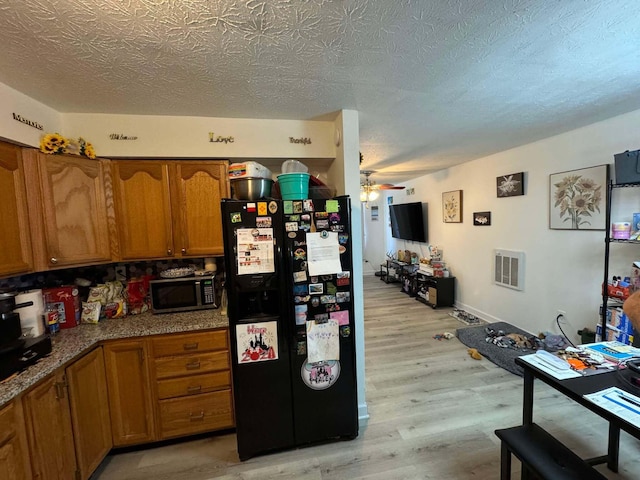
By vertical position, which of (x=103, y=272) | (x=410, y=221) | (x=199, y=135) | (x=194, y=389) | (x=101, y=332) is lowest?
(x=194, y=389)

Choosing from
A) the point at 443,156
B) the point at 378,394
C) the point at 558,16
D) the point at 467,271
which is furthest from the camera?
the point at 467,271

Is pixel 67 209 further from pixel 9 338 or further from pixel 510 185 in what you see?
pixel 510 185

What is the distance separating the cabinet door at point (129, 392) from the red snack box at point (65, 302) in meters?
0.40

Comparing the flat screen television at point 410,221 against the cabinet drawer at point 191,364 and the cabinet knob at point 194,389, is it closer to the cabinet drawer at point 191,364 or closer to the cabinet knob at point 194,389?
the cabinet drawer at point 191,364

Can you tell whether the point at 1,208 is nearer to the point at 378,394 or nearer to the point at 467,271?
the point at 378,394

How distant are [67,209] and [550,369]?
302cm

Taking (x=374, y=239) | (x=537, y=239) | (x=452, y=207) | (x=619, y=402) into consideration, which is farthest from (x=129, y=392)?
(x=374, y=239)

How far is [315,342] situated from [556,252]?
9.92 ft

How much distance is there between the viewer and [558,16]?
1202 mm

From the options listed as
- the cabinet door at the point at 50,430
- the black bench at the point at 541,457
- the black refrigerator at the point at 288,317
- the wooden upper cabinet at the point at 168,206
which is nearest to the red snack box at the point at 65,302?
the wooden upper cabinet at the point at 168,206

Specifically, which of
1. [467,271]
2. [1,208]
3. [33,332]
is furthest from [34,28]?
[467,271]

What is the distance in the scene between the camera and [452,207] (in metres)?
4.90

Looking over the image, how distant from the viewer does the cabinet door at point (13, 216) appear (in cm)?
159

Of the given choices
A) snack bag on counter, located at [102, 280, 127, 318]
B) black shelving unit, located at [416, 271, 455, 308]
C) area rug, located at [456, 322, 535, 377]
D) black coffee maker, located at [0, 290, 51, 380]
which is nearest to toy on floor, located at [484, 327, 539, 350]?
area rug, located at [456, 322, 535, 377]
